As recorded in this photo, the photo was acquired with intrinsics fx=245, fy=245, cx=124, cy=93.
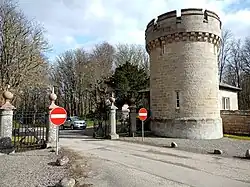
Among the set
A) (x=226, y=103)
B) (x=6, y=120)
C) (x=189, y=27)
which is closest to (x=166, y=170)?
(x=6, y=120)

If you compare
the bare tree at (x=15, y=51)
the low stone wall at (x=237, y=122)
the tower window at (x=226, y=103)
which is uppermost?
the bare tree at (x=15, y=51)

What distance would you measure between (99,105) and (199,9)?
25888 millimetres

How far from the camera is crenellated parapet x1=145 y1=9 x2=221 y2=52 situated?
16953 mm

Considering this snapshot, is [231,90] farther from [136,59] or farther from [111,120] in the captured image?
[136,59]

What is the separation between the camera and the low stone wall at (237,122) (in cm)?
1998

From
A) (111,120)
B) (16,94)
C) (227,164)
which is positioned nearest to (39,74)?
(16,94)

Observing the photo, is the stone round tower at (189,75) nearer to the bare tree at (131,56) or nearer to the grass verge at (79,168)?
the grass verge at (79,168)

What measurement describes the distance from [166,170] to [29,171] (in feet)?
14.9

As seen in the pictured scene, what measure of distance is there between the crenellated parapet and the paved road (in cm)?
896

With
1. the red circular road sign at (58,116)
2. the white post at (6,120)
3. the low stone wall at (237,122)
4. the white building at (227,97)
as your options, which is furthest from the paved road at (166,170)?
the white building at (227,97)

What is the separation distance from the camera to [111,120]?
17375 millimetres

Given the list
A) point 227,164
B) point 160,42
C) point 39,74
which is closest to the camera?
point 227,164

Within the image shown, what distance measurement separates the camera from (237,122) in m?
20.5

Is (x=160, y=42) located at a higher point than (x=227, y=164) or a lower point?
higher
